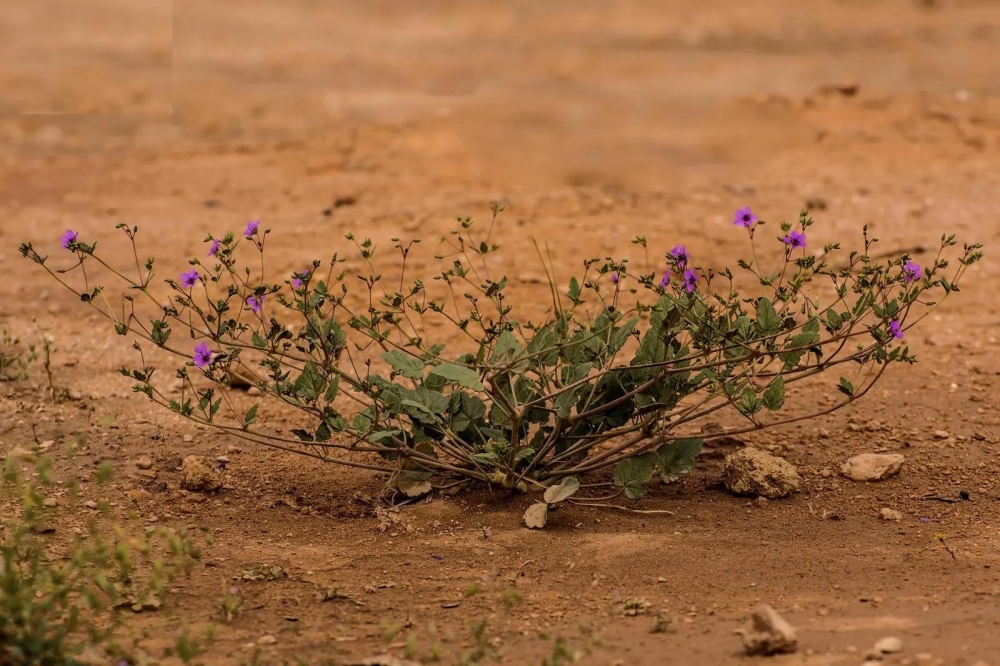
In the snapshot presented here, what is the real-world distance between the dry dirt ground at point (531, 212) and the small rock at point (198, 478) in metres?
0.05

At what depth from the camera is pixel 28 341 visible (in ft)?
15.7

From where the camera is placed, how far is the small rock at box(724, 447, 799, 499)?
362 cm

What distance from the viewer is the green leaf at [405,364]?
11.1ft

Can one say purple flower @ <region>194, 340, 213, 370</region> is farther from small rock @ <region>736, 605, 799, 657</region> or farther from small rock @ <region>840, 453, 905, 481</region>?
small rock @ <region>840, 453, 905, 481</region>

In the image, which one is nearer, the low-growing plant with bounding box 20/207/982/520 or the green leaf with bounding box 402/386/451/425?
the low-growing plant with bounding box 20/207/982/520

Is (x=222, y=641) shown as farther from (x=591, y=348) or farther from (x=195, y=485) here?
(x=591, y=348)

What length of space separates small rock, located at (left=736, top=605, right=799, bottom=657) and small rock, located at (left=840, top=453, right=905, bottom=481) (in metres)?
1.21

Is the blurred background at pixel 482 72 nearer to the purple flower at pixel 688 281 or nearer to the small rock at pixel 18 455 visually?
the purple flower at pixel 688 281

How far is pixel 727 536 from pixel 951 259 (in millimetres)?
2662

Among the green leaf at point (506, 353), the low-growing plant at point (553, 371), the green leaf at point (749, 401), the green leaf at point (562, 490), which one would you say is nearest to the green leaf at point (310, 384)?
the low-growing plant at point (553, 371)

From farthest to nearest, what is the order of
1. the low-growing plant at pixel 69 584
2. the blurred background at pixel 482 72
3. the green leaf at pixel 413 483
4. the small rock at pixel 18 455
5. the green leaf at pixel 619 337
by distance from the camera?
the blurred background at pixel 482 72
the green leaf at pixel 413 483
the green leaf at pixel 619 337
the small rock at pixel 18 455
the low-growing plant at pixel 69 584

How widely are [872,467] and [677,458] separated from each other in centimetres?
73

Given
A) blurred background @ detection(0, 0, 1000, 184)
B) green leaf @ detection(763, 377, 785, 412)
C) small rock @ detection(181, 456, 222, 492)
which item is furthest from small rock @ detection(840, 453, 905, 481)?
blurred background @ detection(0, 0, 1000, 184)

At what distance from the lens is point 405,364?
3402mm
